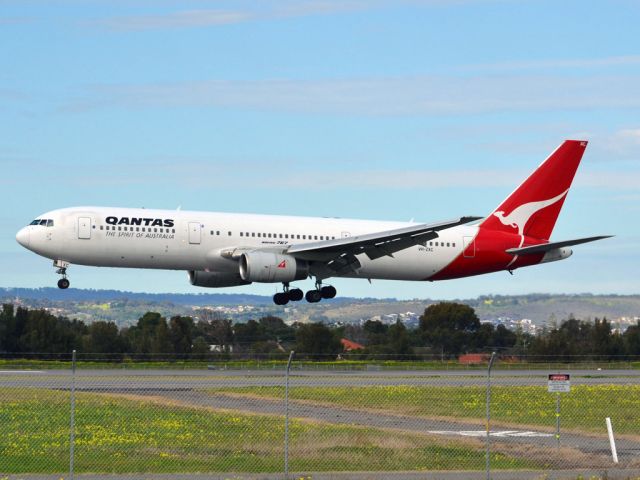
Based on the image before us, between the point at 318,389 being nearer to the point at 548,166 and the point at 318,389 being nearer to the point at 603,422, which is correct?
the point at 603,422

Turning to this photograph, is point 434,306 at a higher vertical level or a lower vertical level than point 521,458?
higher

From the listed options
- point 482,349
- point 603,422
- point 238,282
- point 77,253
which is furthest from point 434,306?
point 603,422

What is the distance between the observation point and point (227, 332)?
10738 cm

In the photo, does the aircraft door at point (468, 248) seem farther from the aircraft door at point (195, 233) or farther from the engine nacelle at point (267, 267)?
the aircraft door at point (195, 233)

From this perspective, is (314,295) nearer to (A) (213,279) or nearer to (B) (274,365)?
(B) (274,365)

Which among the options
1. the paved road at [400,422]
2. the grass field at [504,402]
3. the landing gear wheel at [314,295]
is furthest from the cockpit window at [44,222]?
the paved road at [400,422]

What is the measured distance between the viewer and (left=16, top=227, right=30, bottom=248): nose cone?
2095 inches

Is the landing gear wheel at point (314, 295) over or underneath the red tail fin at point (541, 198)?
underneath

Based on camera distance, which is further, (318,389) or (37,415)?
(318,389)

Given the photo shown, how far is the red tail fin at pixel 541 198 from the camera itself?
203ft

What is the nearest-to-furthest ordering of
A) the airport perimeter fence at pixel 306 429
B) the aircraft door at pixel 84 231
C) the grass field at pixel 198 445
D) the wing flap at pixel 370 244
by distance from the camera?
1. the airport perimeter fence at pixel 306 429
2. the grass field at pixel 198 445
3. the aircraft door at pixel 84 231
4. the wing flap at pixel 370 244

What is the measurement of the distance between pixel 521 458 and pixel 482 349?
201 ft

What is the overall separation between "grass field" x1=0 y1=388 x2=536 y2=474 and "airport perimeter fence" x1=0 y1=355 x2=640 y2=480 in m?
0.04

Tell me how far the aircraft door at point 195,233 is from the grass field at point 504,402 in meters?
12.7
